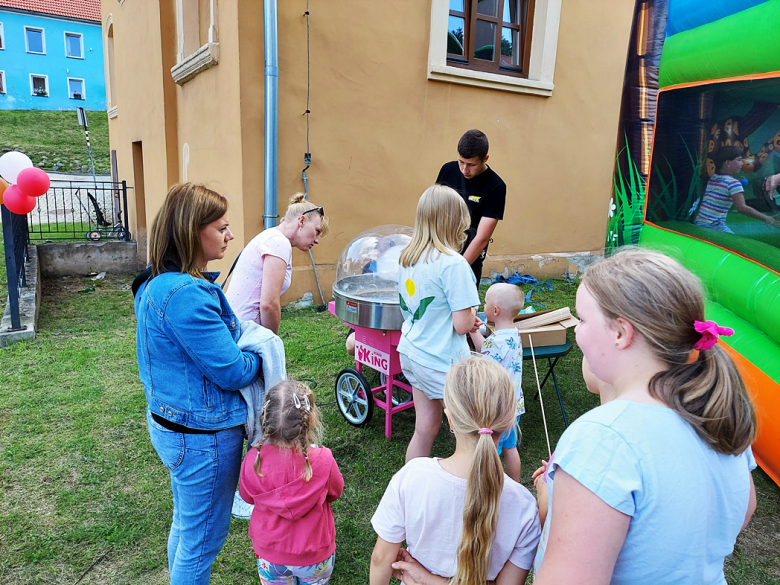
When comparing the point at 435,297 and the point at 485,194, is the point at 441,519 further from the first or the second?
the point at 485,194

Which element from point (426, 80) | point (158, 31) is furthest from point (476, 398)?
point (158, 31)

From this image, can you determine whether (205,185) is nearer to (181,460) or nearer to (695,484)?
(181,460)

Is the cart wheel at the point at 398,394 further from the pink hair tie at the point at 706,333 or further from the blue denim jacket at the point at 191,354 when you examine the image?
the pink hair tie at the point at 706,333

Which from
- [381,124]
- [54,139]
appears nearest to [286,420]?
[381,124]

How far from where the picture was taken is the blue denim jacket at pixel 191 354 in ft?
5.37

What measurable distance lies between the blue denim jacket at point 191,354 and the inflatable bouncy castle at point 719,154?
7.57ft

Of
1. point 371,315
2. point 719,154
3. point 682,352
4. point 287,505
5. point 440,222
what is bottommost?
point 287,505

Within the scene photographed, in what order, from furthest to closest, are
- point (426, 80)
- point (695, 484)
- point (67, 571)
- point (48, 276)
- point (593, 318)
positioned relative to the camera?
point (48, 276) < point (426, 80) < point (67, 571) < point (593, 318) < point (695, 484)

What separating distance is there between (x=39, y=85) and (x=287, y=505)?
47820mm

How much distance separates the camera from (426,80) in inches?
281

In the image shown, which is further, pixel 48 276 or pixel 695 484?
pixel 48 276

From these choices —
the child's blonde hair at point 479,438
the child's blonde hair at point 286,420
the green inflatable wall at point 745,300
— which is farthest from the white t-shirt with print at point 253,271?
the green inflatable wall at point 745,300

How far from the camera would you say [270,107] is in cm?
607

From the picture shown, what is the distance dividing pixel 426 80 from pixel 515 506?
670 centimetres
